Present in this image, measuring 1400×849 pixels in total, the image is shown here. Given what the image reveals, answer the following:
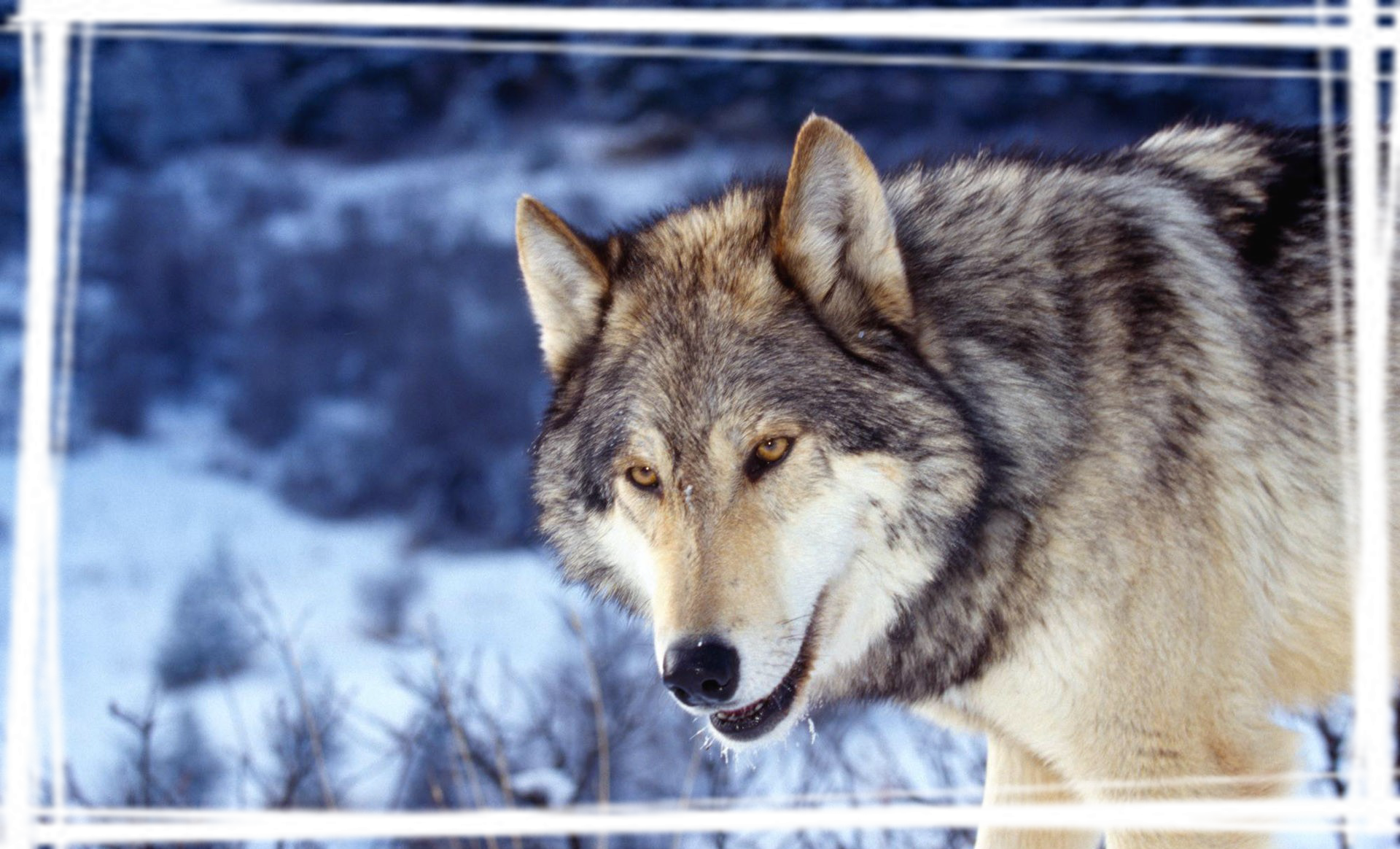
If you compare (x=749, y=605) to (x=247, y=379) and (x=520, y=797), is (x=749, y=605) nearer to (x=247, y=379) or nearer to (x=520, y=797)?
(x=520, y=797)

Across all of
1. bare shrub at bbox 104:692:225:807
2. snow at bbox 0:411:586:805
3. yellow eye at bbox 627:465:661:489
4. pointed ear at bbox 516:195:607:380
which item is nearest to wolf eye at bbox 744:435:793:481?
yellow eye at bbox 627:465:661:489

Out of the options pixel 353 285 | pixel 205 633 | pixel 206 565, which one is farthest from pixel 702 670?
pixel 353 285

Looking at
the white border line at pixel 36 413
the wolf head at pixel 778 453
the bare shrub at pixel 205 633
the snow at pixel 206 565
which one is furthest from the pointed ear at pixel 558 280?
the bare shrub at pixel 205 633

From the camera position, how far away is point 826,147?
2164mm

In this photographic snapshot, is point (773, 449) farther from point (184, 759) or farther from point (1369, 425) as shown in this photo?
point (184, 759)

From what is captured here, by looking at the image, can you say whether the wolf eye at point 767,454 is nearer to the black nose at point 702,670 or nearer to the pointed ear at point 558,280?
the black nose at point 702,670

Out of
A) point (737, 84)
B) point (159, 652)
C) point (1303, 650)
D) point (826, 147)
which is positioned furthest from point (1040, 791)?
point (737, 84)

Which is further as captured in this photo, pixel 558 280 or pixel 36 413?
pixel 558 280

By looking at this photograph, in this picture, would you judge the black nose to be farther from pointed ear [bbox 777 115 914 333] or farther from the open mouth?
pointed ear [bbox 777 115 914 333]

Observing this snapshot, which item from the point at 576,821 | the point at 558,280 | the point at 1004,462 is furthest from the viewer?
the point at 558,280

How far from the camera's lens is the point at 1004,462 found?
2.26 metres

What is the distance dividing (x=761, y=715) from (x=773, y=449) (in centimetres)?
51

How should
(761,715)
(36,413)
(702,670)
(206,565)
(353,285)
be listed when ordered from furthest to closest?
(353,285), (206,565), (761,715), (702,670), (36,413)

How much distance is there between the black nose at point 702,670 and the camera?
6.55 ft
